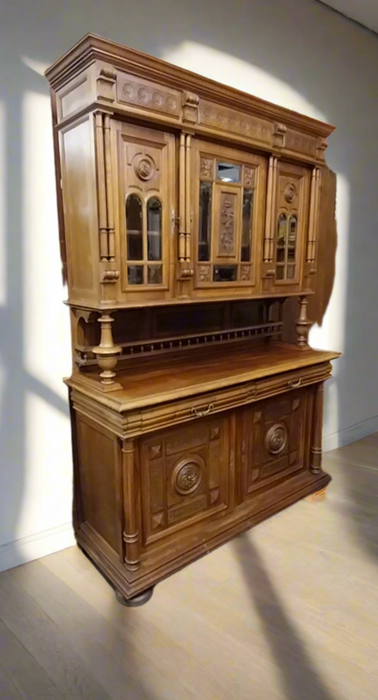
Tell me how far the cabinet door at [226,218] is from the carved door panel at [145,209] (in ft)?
0.48

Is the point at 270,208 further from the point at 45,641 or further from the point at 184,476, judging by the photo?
the point at 45,641

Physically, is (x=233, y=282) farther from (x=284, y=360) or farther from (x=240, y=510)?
(x=240, y=510)

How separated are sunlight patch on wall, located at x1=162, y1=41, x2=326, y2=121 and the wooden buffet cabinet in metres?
0.49

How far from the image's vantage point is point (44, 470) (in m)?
2.17

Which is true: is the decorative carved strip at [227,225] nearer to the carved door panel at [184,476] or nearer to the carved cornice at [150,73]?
the carved cornice at [150,73]

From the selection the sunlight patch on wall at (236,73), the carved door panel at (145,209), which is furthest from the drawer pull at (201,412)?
the sunlight patch on wall at (236,73)

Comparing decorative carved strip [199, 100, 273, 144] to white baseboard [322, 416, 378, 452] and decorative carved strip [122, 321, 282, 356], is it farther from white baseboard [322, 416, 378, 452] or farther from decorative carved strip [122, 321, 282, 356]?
white baseboard [322, 416, 378, 452]

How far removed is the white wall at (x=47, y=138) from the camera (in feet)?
6.26

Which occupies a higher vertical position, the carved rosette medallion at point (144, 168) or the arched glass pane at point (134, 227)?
the carved rosette medallion at point (144, 168)

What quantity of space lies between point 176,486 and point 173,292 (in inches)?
33.5

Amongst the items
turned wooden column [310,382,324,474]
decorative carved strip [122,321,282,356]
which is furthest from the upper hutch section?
turned wooden column [310,382,324,474]

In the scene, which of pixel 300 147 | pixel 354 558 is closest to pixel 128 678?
pixel 354 558

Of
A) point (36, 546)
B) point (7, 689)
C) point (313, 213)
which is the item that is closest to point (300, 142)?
point (313, 213)

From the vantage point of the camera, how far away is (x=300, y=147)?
243 centimetres
